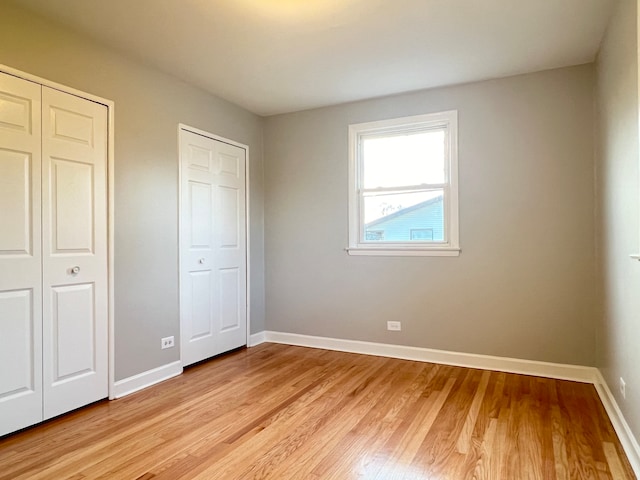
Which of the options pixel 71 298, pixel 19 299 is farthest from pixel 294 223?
pixel 19 299

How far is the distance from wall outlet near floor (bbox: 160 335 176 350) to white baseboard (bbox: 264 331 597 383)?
1375mm

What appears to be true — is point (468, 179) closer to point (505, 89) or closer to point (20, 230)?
point (505, 89)

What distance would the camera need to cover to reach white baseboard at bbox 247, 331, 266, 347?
4395 mm

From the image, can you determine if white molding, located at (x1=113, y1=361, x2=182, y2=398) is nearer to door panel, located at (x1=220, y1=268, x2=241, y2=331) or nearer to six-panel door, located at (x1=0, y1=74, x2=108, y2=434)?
six-panel door, located at (x1=0, y1=74, x2=108, y2=434)

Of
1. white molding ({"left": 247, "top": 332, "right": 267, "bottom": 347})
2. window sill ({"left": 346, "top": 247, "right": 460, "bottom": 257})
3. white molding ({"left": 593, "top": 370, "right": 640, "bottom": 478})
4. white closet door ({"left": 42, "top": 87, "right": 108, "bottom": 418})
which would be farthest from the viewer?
white molding ({"left": 247, "top": 332, "right": 267, "bottom": 347})

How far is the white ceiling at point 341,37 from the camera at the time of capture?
2432mm

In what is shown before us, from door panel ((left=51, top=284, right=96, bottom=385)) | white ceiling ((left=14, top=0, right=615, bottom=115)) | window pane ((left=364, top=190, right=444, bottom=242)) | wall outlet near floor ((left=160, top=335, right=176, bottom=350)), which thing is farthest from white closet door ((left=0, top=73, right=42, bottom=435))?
window pane ((left=364, top=190, right=444, bottom=242))

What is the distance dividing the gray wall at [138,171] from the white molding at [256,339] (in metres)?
1.06

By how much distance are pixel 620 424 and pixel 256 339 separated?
3.28 metres

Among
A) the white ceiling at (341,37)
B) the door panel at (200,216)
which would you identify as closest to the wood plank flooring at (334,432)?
the door panel at (200,216)

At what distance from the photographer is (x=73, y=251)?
8.77 ft

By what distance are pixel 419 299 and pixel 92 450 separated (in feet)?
9.22

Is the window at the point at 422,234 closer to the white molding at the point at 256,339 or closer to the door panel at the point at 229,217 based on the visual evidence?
the door panel at the point at 229,217

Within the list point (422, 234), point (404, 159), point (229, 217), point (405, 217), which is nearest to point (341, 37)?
point (404, 159)
